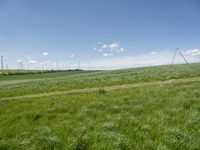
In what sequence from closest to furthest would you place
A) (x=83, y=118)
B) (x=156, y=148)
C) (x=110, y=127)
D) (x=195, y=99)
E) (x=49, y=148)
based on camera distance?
(x=156, y=148)
(x=49, y=148)
(x=110, y=127)
(x=83, y=118)
(x=195, y=99)

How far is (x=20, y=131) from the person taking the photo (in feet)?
24.5

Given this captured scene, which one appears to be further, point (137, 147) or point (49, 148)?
point (49, 148)

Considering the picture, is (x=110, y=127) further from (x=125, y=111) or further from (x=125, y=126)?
(x=125, y=111)

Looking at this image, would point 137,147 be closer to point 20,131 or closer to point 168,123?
point 168,123

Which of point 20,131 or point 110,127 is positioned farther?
point 20,131

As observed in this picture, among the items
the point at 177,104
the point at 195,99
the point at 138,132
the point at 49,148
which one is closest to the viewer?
the point at 49,148

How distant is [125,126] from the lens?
7.07 m

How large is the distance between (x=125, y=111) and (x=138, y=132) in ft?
8.76

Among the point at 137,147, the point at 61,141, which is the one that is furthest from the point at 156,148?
the point at 61,141

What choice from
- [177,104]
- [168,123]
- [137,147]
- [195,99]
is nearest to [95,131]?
[137,147]

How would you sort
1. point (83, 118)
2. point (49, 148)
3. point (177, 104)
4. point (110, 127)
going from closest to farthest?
point (49, 148) → point (110, 127) → point (83, 118) → point (177, 104)

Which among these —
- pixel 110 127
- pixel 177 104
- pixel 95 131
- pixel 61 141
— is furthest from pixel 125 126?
pixel 177 104

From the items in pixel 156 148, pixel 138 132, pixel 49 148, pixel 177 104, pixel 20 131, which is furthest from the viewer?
pixel 177 104

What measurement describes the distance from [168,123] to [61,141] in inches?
130
